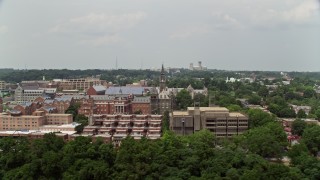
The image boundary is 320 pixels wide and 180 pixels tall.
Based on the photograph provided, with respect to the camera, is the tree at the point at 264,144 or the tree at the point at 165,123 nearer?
the tree at the point at 264,144

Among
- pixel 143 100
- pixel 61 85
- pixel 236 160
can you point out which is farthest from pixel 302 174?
pixel 61 85

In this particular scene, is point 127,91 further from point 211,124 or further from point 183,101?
point 211,124

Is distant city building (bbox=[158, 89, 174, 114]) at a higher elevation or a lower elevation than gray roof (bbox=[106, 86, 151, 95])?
lower

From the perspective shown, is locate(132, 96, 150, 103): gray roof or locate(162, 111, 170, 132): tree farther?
locate(132, 96, 150, 103): gray roof

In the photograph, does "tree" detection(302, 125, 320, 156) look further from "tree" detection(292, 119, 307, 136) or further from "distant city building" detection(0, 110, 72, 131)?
"distant city building" detection(0, 110, 72, 131)

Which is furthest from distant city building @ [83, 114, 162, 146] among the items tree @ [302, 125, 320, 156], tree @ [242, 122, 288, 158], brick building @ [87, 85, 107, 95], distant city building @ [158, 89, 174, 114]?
brick building @ [87, 85, 107, 95]

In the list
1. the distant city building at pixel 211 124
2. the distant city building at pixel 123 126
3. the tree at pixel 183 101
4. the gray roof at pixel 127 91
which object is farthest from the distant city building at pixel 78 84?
the distant city building at pixel 211 124

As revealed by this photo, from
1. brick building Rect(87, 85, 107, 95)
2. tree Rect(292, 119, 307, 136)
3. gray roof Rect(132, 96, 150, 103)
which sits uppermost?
brick building Rect(87, 85, 107, 95)

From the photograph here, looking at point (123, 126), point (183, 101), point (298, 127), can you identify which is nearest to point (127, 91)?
point (183, 101)

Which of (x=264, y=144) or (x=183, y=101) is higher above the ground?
(x=183, y=101)

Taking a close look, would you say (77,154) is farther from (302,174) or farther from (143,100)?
(143,100)

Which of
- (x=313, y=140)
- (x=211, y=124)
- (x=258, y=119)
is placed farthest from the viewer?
(x=258, y=119)

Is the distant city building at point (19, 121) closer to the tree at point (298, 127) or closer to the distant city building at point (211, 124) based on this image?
the distant city building at point (211, 124)
